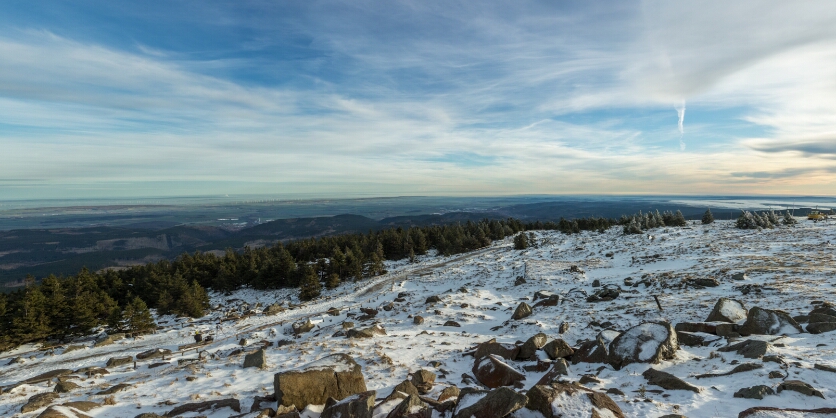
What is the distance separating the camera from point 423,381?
40.9 ft

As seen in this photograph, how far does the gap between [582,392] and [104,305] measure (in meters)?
53.7

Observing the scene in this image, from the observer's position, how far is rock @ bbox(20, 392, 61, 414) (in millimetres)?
11305

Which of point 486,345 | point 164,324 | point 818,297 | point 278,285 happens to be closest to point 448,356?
point 486,345

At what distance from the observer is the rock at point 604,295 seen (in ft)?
81.0

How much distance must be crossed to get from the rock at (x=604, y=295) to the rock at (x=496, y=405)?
1966 cm

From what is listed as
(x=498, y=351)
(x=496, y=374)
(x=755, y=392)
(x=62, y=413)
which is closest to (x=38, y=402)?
(x=62, y=413)

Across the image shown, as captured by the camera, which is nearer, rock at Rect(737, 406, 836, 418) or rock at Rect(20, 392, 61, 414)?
rock at Rect(737, 406, 836, 418)

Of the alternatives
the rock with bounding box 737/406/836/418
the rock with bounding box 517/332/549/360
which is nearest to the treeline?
the rock with bounding box 517/332/549/360

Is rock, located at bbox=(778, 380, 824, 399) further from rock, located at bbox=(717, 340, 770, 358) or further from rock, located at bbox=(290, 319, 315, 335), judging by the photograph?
rock, located at bbox=(290, 319, 315, 335)

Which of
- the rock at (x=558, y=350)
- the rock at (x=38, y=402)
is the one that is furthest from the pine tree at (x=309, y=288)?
the rock at (x=558, y=350)

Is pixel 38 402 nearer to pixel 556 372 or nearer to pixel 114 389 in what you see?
pixel 114 389

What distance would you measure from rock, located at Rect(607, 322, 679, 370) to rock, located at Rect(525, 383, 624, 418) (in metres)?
5.37

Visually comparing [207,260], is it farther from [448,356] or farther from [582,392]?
[582,392]

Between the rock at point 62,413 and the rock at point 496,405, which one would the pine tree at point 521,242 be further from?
the rock at point 62,413
